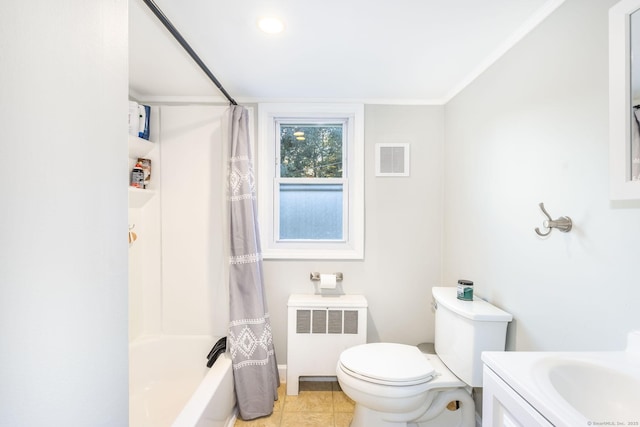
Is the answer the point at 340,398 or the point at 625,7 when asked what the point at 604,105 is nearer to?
the point at 625,7

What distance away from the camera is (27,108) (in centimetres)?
47

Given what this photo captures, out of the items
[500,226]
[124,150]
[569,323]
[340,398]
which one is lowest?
[340,398]

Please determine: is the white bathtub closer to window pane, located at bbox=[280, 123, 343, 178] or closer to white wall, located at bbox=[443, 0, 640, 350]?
window pane, located at bbox=[280, 123, 343, 178]

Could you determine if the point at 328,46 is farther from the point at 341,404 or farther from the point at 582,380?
the point at 341,404

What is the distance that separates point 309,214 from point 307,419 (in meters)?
1.39

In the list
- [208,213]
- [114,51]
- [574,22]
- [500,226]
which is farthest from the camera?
[208,213]

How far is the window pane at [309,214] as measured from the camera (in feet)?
7.72

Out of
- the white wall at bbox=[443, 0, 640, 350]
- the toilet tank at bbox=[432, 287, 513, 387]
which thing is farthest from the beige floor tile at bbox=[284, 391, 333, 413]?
the white wall at bbox=[443, 0, 640, 350]

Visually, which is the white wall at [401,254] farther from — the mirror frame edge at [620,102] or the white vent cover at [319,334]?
the mirror frame edge at [620,102]

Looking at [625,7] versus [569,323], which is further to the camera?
[569,323]

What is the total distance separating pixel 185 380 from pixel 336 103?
2271 millimetres

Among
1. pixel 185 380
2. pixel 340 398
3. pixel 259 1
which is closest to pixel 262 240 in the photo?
pixel 185 380

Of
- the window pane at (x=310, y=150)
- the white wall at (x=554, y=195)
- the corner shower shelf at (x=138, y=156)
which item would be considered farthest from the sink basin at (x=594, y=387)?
the corner shower shelf at (x=138, y=156)

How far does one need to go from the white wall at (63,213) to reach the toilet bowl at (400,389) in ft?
3.56
